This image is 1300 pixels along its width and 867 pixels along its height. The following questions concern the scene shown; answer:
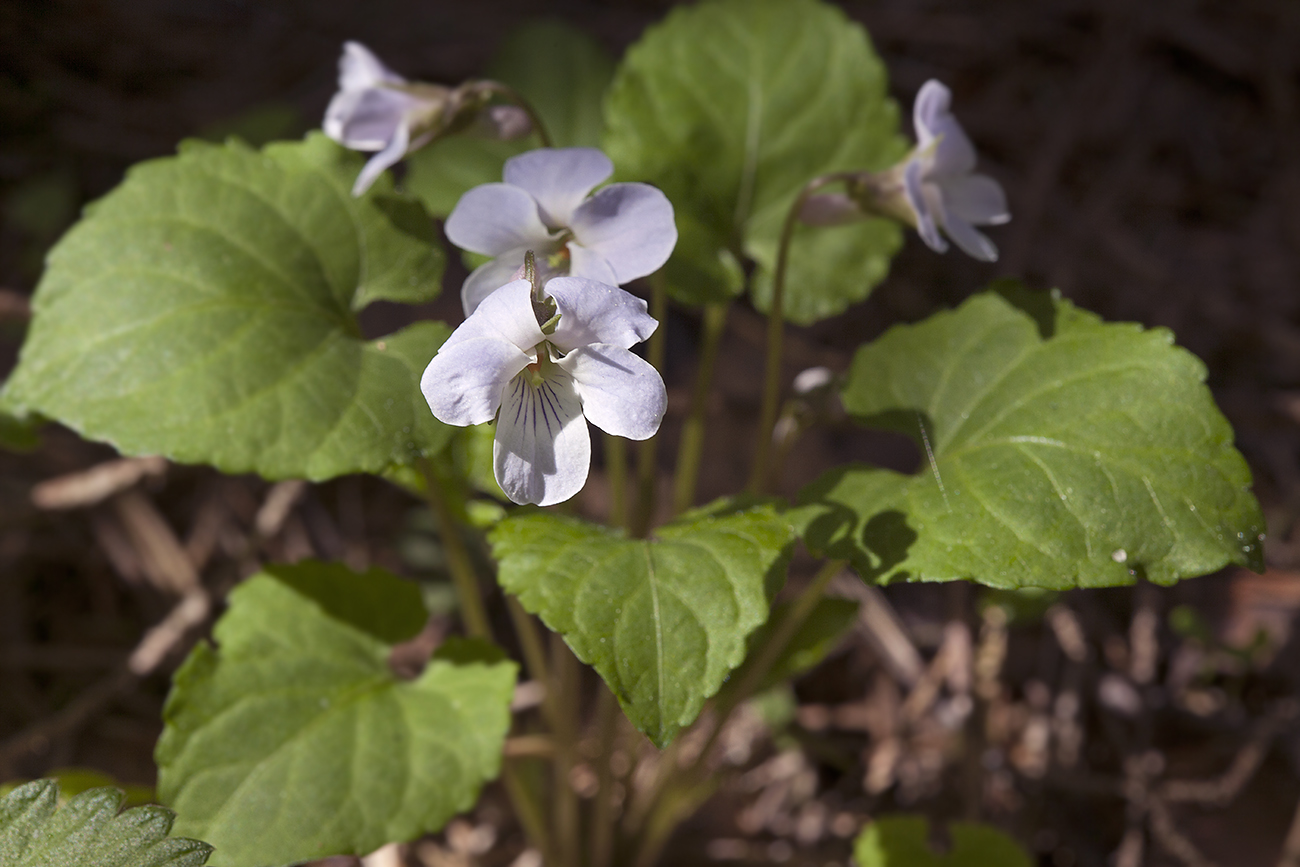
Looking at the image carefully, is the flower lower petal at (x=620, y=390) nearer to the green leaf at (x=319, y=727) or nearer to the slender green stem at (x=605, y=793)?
the green leaf at (x=319, y=727)

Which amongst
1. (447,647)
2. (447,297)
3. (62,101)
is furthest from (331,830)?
(62,101)

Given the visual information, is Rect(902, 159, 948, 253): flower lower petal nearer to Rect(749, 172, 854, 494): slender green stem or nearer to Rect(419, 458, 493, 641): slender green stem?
Rect(749, 172, 854, 494): slender green stem

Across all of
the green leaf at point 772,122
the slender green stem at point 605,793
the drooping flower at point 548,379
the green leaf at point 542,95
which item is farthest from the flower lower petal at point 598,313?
the green leaf at point 542,95

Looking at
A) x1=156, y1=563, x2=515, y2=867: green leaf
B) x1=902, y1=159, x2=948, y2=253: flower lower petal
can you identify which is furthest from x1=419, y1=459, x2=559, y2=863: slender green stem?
x1=902, y1=159, x2=948, y2=253: flower lower petal

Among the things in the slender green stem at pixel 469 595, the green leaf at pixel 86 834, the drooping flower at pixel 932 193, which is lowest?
the slender green stem at pixel 469 595

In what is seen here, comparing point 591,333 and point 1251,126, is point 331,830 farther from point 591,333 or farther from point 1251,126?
point 1251,126

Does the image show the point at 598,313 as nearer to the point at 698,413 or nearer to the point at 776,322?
the point at 776,322

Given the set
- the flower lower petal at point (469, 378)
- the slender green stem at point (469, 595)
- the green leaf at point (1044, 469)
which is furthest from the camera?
the slender green stem at point (469, 595)
